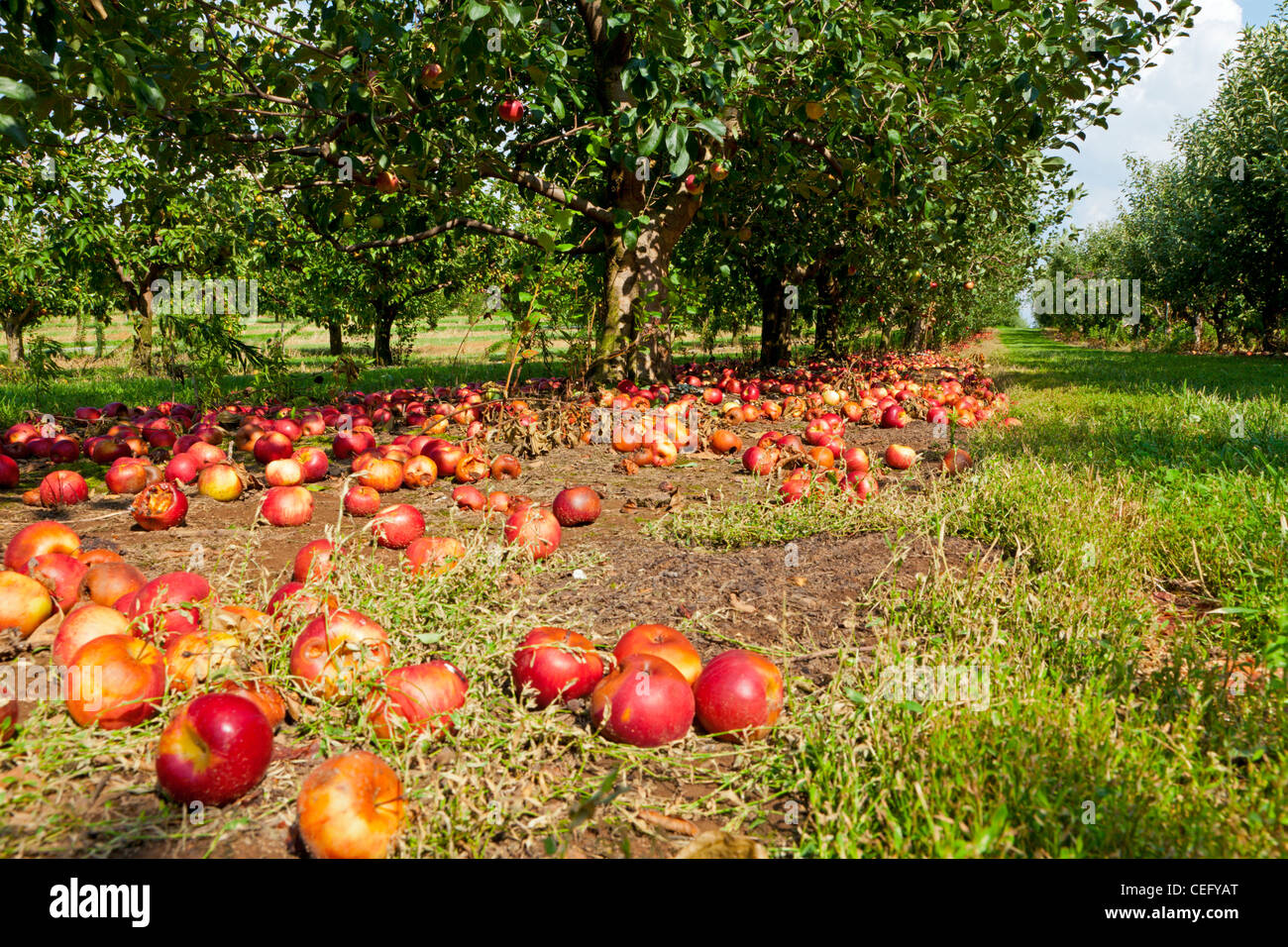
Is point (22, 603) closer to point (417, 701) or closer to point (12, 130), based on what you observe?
point (417, 701)

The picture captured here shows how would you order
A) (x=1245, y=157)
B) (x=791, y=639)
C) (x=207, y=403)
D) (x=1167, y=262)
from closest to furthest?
(x=791, y=639) < (x=207, y=403) < (x=1245, y=157) < (x=1167, y=262)

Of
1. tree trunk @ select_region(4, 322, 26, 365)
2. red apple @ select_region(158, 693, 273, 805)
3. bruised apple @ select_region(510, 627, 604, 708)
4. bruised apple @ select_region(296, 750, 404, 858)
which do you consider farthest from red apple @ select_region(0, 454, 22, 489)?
tree trunk @ select_region(4, 322, 26, 365)

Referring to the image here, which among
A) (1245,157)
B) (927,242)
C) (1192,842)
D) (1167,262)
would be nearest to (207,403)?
(1192,842)

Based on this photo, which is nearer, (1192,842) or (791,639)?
(1192,842)

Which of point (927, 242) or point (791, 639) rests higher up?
point (927, 242)

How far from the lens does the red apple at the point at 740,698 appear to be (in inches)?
74.5

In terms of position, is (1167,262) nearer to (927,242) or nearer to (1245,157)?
(1245,157)

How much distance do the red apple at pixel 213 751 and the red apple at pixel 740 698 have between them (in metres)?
1.08

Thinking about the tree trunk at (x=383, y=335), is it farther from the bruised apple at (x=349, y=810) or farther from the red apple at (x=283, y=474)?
the bruised apple at (x=349, y=810)

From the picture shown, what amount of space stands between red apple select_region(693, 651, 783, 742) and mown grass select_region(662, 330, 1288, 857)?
0.09 metres

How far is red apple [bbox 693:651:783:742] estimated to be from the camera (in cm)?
189

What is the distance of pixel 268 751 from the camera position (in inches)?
64.4

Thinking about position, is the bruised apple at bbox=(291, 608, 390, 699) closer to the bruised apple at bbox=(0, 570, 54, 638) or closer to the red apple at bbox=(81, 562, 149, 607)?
the red apple at bbox=(81, 562, 149, 607)
